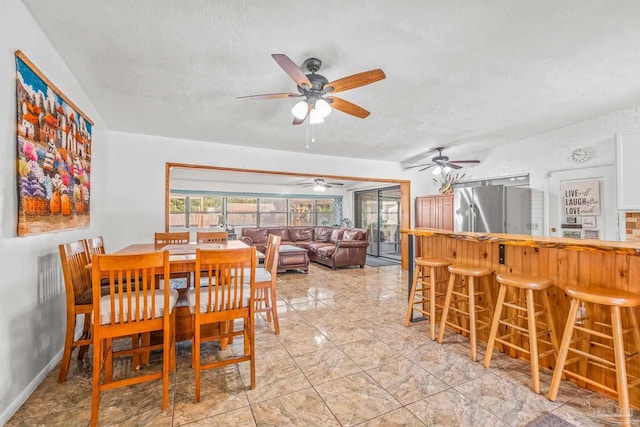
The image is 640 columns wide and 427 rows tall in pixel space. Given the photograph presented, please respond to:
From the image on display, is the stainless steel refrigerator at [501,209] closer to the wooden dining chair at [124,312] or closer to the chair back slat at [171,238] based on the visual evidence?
the chair back slat at [171,238]

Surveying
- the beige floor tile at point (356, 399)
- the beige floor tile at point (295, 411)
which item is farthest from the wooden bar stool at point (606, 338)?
the beige floor tile at point (295, 411)

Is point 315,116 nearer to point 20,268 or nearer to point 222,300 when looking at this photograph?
point 222,300

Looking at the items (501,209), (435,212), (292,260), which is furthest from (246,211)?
(501,209)

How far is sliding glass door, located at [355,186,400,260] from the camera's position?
27.1 ft

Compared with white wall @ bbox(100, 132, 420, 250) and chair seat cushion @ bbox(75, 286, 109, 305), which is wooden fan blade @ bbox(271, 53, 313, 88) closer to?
chair seat cushion @ bbox(75, 286, 109, 305)

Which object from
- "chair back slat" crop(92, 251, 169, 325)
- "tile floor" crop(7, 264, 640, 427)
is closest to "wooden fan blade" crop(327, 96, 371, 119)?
"chair back slat" crop(92, 251, 169, 325)

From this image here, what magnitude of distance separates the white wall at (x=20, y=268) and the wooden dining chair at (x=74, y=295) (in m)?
0.15

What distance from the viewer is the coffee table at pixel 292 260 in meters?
6.03

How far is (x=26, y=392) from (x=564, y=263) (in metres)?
3.74

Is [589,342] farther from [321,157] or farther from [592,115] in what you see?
[321,157]

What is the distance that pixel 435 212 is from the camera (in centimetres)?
577

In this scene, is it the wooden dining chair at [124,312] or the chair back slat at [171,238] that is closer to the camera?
the wooden dining chair at [124,312]

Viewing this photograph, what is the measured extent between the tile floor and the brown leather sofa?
11.5 feet

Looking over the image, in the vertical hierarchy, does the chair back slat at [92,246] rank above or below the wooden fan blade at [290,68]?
below
